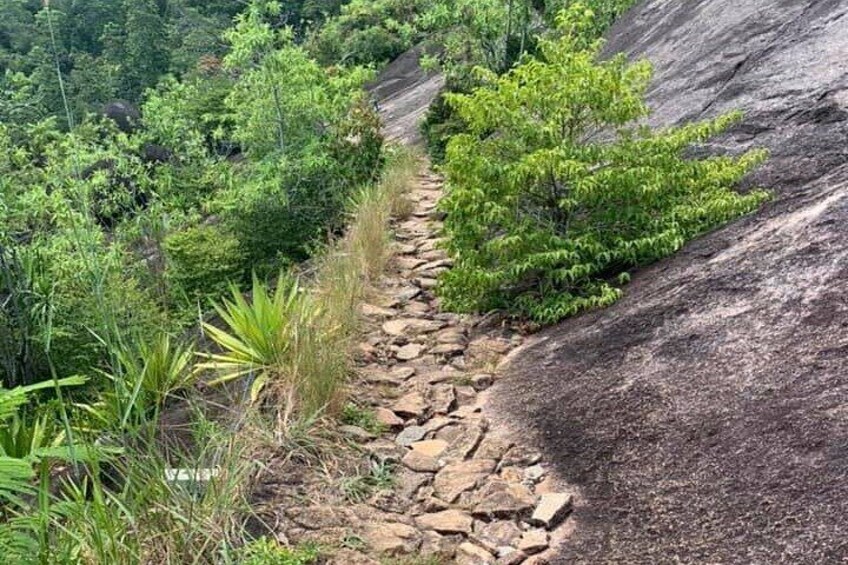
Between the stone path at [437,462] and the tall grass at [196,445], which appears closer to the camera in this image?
the tall grass at [196,445]

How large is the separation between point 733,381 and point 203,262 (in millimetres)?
7197

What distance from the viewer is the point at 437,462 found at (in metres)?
3.80

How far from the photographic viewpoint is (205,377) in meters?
5.20

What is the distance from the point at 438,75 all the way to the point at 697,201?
15571mm

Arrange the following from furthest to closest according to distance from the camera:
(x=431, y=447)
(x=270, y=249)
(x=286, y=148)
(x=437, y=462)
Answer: (x=286, y=148), (x=270, y=249), (x=431, y=447), (x=437, y=462)

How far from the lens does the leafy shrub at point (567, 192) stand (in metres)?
4.71

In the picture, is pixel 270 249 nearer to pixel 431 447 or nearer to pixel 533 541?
pixel 431 447

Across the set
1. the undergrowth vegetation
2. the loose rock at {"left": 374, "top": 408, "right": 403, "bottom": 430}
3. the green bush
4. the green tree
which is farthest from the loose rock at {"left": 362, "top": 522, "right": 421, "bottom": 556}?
the green tree

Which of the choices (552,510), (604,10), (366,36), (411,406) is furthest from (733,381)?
(366,36)

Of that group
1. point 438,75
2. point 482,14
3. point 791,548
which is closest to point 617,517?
point 791,548

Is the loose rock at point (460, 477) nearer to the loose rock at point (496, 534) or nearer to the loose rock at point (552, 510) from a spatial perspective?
the loose rock at point (496, 534)

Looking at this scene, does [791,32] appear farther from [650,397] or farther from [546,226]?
[650,397]

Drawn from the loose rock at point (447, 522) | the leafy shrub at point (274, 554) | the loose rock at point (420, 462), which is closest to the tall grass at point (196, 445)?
the leafy shrub at point (274, 554)

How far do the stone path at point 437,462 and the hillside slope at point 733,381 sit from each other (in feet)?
0.53
